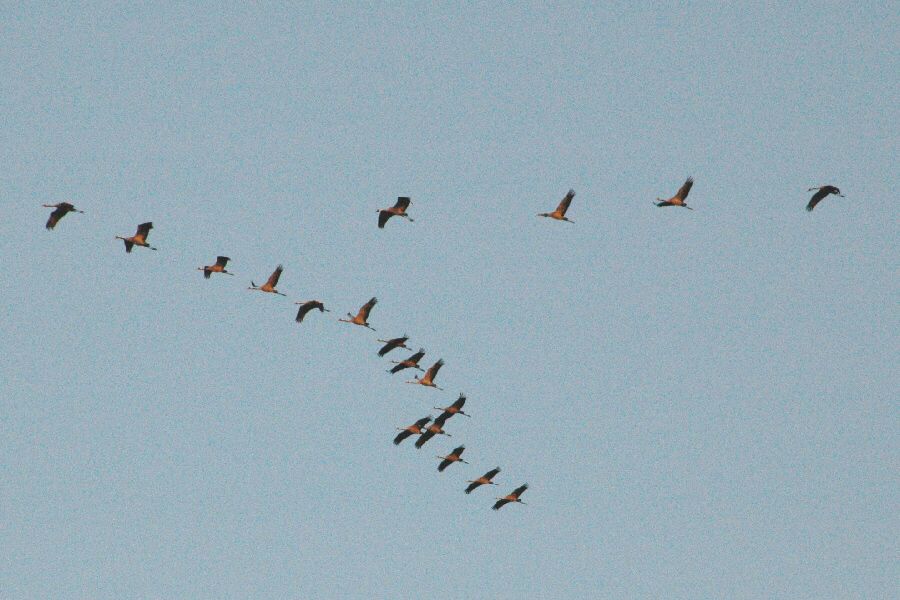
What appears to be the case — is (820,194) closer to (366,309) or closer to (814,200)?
(814,200)

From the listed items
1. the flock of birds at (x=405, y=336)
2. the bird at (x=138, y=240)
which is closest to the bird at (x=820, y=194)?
the flock of birds at (x=405, y=336)

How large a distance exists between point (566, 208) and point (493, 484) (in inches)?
596

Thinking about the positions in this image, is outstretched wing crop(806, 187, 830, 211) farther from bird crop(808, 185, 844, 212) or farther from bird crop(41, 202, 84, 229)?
bird crop(41, 202, 84, 229)

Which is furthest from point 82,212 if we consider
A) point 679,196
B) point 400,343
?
point 679,196

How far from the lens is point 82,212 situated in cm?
7100

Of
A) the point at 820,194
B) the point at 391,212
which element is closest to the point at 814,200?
the point at 820,194

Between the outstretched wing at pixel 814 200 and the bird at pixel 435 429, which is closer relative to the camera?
the outstretched wing at pixel 814 200

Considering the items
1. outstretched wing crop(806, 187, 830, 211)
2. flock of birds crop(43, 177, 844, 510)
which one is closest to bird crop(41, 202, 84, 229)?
flock of birds crop(43, 177, 844, 510)

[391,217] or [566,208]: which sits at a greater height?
[566,208]

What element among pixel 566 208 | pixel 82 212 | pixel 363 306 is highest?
pixel 566 208

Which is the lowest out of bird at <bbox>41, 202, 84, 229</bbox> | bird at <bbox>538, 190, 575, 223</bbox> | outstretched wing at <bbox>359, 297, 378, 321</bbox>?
bird at <bbox>41, 202, 84, 229</bbox>

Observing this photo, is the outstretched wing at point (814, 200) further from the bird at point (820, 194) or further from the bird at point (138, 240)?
the bird at point (138, 240)

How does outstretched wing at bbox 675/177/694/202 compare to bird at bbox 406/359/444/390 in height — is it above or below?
above

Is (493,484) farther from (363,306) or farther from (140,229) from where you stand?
(140,229)
